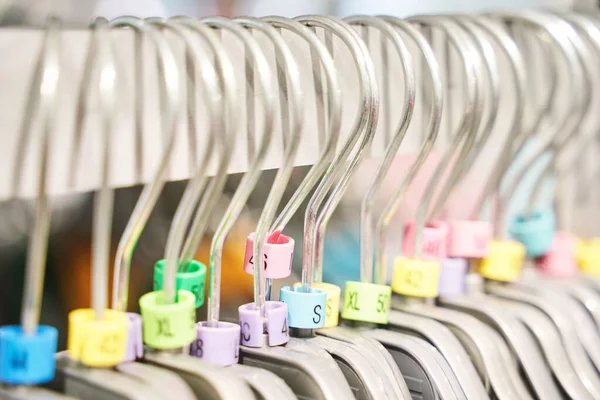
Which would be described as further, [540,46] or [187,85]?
[540,46]

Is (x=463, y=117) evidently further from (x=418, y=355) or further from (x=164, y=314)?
(x=164, y=314)

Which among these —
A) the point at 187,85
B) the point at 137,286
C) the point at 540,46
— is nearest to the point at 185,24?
the point at 187,85

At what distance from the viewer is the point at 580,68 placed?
904 millimetres

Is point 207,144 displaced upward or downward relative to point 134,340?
upward

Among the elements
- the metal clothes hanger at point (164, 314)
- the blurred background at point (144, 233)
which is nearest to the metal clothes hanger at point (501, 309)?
the blurred background at point (144, 233)

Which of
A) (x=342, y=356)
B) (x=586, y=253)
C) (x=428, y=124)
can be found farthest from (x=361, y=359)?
(x=586, y=253)

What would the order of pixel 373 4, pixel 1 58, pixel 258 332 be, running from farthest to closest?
pixel 373 4
pixel 258 332
pixel 1 58

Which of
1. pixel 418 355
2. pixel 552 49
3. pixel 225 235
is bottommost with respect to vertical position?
pixel 418 355

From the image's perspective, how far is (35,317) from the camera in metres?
0.57

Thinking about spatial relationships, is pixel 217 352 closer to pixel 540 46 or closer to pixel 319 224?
pixel 319 224

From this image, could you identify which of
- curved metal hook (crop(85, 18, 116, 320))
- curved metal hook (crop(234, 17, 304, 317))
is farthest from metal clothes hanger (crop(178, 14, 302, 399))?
curved metal hook (crop(85, 18, 116, 320))

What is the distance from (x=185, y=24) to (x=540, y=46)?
621 mm

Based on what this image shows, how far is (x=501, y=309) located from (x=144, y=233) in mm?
395

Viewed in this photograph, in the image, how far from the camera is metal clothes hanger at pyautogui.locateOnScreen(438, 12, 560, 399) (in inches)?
32.6
